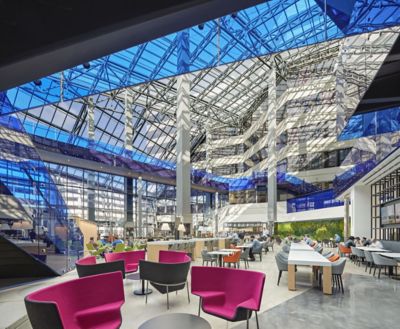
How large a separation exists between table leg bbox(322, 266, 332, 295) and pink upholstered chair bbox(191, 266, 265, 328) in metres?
3.20

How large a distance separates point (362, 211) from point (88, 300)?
17.7 metres

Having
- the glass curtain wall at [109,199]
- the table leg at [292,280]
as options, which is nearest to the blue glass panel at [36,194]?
the table leg at [292,280]

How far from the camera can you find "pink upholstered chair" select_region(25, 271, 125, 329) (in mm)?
3717

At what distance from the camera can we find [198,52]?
6.87m

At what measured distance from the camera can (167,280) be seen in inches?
229

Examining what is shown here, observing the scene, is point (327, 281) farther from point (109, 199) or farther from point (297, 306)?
point (109, 199)

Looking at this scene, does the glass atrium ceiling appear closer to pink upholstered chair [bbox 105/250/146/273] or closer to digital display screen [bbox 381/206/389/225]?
digital display screen [bbox 381/206/389/225]

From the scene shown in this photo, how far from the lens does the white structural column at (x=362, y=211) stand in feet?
58.7

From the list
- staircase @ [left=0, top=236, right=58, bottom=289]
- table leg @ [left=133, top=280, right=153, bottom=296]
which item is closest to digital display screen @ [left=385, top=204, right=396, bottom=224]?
table leg @ [left=133, top=280, right=153, bottom=296]

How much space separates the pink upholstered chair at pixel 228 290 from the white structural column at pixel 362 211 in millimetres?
15904

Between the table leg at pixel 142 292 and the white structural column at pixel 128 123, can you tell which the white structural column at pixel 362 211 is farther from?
the white structural column at pixel 128 123

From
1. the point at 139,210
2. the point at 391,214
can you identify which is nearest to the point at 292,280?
the point at 391,214

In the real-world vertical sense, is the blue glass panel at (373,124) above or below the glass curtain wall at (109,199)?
above

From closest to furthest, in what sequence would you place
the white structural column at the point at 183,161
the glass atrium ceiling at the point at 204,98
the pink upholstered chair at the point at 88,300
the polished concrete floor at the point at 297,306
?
the pink upholstered chair at the point at 88,300, the polished concrete floor at the point at 297,306, the white structural column at the point at 183,161, the glass atrium ceiling at the point at 204,98
